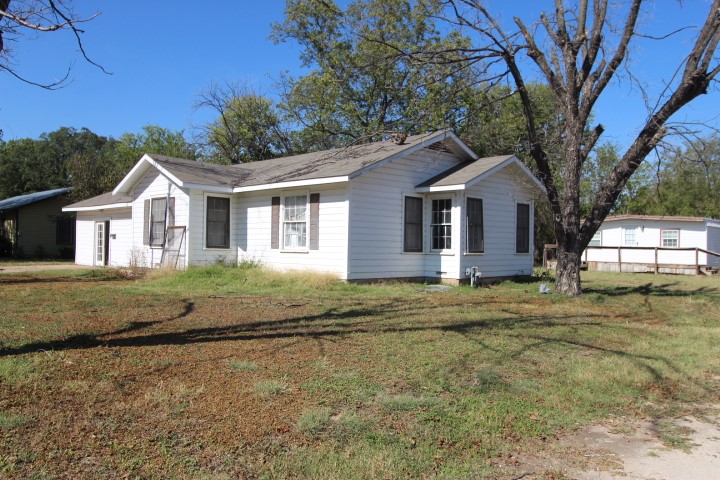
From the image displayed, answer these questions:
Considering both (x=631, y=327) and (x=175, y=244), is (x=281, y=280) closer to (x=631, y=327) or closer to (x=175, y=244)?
(x=175, y=244)

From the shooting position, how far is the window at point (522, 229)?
59.5 ft

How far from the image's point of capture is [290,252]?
52.2 feet

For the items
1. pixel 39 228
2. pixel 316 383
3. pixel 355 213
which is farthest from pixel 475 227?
pixel 39 228

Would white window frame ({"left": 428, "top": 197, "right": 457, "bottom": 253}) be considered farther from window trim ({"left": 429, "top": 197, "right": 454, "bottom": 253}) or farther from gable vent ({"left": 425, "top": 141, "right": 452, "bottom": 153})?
gable vent ({"left": 425, "top": 141, "right": 452, "bottom": 153})

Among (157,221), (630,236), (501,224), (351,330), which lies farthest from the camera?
(630,236)

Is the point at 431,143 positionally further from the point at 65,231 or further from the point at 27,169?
the point at 27,169

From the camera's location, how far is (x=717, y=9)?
1246 cm

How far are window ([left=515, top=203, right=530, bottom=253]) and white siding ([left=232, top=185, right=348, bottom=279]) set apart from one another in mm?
6491

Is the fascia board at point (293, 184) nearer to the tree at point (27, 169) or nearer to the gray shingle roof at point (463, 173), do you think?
the gray shingle roof at point (463, 173)

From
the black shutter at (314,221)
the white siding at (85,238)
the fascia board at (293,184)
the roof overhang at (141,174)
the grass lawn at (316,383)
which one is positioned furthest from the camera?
the white siding at (85,238)

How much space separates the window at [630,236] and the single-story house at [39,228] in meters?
28.8

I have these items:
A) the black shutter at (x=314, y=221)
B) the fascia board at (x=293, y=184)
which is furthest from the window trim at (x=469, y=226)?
the black shutter at (x=314, y=221)

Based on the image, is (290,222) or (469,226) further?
(290,222)

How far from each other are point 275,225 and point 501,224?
22.5ft
